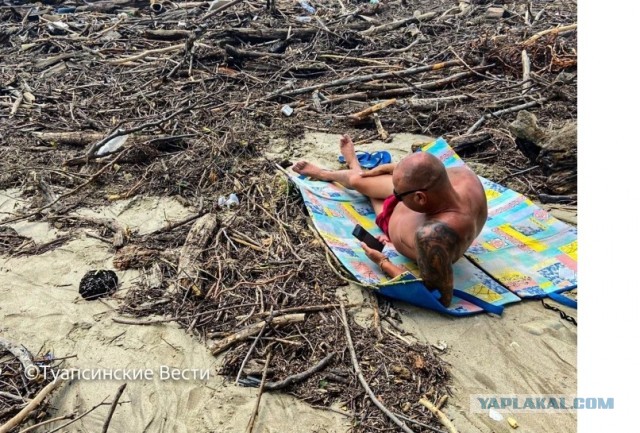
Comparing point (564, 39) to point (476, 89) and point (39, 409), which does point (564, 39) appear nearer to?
point (476, 89)

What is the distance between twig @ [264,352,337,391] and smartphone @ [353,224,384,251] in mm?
1069

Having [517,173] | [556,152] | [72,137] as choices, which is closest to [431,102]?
[517,173]

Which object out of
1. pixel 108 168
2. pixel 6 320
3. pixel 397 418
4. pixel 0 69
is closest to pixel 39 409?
pixel 6 320

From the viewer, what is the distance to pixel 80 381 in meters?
3.00

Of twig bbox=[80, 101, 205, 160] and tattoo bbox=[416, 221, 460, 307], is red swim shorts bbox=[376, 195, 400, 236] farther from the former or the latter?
twig bbox=[80, 101, 205, 160]

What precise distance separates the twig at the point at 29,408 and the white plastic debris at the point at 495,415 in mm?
2221

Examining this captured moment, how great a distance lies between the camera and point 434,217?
3.44 metres

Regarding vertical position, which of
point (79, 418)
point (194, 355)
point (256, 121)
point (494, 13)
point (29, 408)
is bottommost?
point (494, 13)

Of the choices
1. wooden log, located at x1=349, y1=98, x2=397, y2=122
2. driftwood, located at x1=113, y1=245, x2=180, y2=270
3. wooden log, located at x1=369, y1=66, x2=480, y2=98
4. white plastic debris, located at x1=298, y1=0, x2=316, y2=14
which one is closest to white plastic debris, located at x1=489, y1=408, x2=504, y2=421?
driftwood, located at x1=113, y1=245, x2=180, y2=270

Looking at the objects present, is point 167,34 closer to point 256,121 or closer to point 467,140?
point 256,121

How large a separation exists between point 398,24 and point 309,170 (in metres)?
5.23

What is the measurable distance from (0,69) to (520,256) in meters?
7.43

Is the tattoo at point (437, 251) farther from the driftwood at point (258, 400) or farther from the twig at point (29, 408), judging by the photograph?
Result: the twig at point (29, 408)

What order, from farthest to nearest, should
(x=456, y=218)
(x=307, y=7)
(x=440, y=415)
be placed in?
(x=307, y=7), (x=456, y=218), (x=440, y=415)
